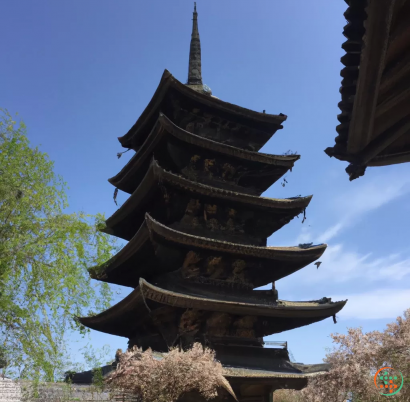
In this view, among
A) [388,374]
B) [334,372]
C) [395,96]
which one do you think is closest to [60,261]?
[334,372]

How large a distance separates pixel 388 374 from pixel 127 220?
11325 mm

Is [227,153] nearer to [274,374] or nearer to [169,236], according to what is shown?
[169,236]

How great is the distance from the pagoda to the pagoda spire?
3.74 meters

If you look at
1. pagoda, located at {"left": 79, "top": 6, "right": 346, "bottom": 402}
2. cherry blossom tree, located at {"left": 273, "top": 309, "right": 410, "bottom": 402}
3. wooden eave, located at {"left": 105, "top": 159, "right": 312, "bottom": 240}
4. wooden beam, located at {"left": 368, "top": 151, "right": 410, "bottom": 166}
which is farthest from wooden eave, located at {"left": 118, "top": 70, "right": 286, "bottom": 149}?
wooden beam, located at {"left": 368, "top": 151, "right": 410, "bottom": 166}

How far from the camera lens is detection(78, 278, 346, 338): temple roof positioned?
11.7 meters

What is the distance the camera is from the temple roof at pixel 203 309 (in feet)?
38.5

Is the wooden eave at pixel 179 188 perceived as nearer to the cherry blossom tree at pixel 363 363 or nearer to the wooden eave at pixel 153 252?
the wooden eave at pixel 153 252

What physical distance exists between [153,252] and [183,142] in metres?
4.51

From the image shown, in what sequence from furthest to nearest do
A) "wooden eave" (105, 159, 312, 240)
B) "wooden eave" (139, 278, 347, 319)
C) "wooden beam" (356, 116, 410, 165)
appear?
"wooden eave" (105, 159, 312, 240) → "wooden eave" (139, 278, 347, 319) → "wooden beam" (356, 116, 410, 165)

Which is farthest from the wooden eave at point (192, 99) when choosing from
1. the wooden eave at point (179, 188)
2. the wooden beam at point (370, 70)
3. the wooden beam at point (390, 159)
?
the wooden beam at point (370, 70)

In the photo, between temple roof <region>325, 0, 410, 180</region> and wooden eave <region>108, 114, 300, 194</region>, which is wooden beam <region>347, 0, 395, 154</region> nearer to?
temple roof <region>325, 0, 410, 180</region>

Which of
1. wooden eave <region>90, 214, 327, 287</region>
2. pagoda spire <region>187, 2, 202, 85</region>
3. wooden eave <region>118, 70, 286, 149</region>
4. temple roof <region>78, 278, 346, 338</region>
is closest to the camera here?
temple roof <region>78, 278, 346, 338</region>

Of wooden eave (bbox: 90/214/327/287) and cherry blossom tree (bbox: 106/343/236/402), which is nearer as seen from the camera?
cherry blossom tree (bbox: 106/343/236/402)

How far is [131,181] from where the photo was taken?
18.3m
